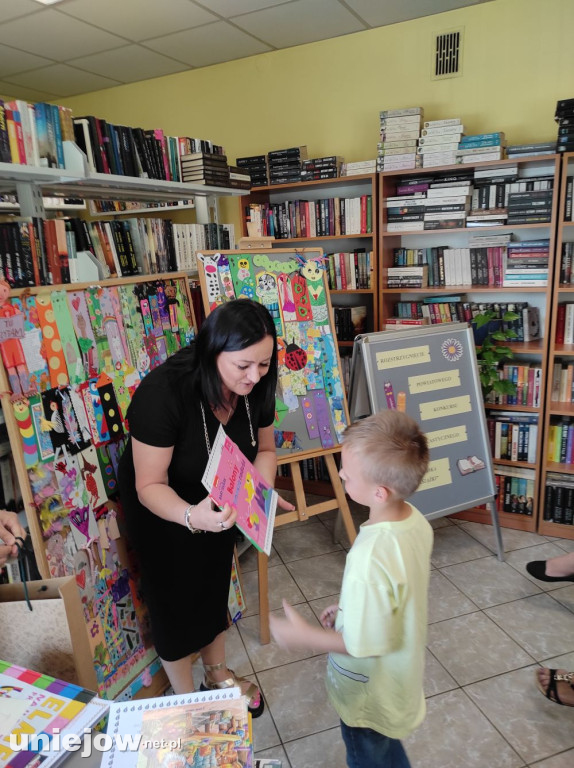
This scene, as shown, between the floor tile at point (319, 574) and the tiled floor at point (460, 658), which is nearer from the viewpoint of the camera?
the tiled floor at point (460, 658)

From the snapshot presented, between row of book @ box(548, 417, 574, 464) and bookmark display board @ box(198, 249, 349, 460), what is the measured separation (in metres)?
1.34

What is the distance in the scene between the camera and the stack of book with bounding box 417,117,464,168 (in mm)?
2943

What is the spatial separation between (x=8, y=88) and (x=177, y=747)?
496 cm

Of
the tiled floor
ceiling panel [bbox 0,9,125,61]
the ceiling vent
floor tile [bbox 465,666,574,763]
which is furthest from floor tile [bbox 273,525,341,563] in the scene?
ceiling panel [bbox 0,9,125,61]

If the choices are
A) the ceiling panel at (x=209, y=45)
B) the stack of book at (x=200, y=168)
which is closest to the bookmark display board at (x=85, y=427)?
the stack of book at (x=200, y=168)

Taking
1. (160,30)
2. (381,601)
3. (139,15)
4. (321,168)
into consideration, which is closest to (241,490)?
(381,601)

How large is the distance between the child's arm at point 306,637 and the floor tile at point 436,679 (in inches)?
43.5

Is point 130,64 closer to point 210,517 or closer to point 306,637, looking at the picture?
point 210,517

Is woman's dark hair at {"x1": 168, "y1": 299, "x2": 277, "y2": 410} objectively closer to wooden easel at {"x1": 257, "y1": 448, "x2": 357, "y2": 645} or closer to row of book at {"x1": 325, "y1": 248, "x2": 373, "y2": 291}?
wooden easel at {"x1": 257, "y1": 448, "x2": 357, "y2": 645}

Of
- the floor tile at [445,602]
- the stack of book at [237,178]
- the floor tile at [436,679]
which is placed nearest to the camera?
the floor tile at [436,679]

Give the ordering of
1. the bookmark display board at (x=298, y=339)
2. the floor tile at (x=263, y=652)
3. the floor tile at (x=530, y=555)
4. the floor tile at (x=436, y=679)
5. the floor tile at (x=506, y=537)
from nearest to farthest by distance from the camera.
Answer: the floor tile at (x=436, y=679) → the floor tile at (x=263, y=652) → the bookmark display board at (x=298, y=339) → the floor tile at (x=530, y=555) → the floor tile at (x=506, y=537)

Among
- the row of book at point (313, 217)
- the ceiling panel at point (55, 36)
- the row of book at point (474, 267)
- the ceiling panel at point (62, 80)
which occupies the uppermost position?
the ceiling panel at point (62, 80)

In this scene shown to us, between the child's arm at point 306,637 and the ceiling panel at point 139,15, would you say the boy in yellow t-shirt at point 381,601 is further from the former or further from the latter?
the ceiling panel at point 139,15

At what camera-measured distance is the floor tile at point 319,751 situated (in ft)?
5.57
